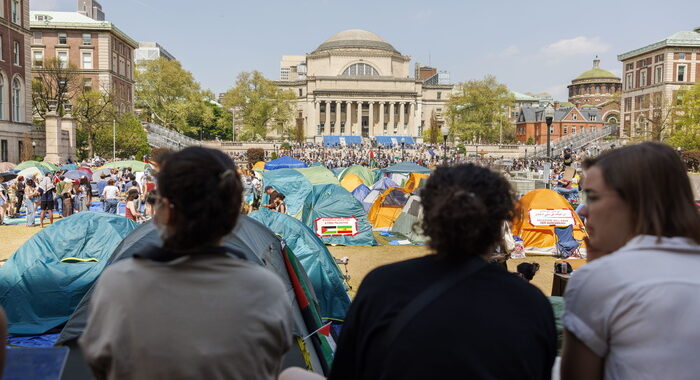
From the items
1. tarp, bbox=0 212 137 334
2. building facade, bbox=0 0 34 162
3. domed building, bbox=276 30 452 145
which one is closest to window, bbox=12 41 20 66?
building facade, bbox=0 0 34 162

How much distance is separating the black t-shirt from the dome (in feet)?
357

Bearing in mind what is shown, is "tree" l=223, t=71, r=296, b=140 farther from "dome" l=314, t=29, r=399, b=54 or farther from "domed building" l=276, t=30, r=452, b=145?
"dome" l=314, t=29, r=399, b=54

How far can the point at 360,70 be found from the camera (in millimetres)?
106000

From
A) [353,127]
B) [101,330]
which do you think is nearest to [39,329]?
[101,330]

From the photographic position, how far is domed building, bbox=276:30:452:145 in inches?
3881

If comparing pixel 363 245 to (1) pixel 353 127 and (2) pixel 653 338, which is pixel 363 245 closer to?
(2) pixel 653 338

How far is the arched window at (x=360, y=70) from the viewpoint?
106 m

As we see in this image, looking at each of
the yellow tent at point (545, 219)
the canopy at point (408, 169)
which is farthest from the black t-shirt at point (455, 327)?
the canopy at point (408, 169)

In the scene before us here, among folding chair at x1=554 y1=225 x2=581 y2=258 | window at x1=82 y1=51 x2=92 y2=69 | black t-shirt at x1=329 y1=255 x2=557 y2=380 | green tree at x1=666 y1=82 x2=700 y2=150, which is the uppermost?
window at x1=82 y1=51 x2=92 y2=69

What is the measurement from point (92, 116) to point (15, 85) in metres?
7.88

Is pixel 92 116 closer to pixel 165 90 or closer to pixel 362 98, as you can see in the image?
pixel 165 90

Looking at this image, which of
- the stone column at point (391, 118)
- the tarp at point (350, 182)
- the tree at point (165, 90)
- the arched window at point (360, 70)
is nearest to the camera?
the tarp at point (350, 182)

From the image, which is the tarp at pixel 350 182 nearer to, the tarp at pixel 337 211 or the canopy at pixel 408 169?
the canopy at pixel 408 169

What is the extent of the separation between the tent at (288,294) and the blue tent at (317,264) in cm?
190
